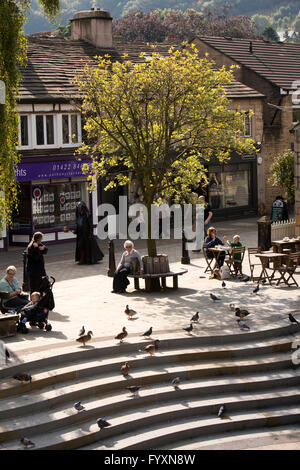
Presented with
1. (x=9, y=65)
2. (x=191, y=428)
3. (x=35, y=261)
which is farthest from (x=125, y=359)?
(x=9, y=65)

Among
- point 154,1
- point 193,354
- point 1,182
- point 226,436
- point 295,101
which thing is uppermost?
point 154,1

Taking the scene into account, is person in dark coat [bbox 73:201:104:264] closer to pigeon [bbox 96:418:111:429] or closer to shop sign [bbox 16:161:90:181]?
shop sign [bbox 16:161:90:181]

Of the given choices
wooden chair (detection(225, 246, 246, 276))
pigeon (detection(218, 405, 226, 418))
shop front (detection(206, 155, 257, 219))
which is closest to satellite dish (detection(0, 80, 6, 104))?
pigeon (detection(218, 405, 226, 418))

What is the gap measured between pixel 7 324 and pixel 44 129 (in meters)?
15.0

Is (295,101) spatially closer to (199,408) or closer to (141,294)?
(141,294)

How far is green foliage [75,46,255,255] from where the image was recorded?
19.8m

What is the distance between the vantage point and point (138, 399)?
13.9 m

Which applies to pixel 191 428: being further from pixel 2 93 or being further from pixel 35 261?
pixel 2 93

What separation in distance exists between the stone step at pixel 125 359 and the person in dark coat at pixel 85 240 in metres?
9.56

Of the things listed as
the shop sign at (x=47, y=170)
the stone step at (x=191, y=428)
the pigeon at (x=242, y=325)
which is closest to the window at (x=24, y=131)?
the shop sign at (x=47, y=170)

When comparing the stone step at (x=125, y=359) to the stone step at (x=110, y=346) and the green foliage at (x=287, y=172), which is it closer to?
the stone step at (x=110, y=346)

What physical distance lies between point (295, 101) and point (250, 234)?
8291 millimetres

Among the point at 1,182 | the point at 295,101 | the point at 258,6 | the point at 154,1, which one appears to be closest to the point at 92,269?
the point at 1,182

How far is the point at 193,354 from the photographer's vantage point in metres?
15.3
